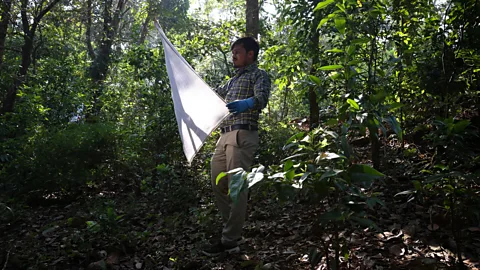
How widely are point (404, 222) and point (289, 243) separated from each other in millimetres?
876

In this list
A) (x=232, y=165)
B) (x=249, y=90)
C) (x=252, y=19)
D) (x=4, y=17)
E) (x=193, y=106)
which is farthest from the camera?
(x=252, y=19)

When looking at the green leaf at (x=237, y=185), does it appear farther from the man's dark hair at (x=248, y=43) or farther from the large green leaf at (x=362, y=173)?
the man's dark hair at (x=248, y=43)

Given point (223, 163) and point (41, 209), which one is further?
point (41, 209)

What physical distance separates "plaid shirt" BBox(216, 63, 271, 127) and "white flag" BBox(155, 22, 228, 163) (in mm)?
335

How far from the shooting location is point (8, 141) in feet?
14.9

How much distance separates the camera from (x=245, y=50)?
3.10 meters

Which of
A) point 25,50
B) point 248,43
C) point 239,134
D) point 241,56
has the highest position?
point 25,50

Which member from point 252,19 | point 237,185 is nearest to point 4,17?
point 252,19

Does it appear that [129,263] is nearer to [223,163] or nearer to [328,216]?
[223,163]

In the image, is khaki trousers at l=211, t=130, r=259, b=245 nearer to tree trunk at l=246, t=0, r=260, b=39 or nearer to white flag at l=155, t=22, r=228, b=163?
white flag at l=155, t=22, r=228, b=163

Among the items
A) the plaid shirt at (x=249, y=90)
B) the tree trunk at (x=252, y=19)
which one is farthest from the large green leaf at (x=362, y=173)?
the tree trunk at (x=252, y=19)

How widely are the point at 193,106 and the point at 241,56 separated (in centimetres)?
64

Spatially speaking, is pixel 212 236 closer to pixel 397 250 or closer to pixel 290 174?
pixel 397 250

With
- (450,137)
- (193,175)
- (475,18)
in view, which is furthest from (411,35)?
(193,175)
